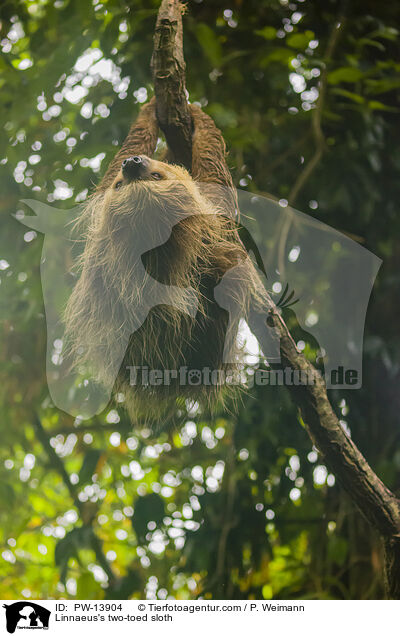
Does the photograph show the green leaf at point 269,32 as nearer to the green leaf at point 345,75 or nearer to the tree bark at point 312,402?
the green leaf at point 345,75

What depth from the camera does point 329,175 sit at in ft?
3.96

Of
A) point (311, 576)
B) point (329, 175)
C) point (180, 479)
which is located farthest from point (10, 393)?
point (329, 175)

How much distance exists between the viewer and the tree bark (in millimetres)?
887

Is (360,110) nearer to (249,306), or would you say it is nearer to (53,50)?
(249,306)

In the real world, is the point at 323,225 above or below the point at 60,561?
above

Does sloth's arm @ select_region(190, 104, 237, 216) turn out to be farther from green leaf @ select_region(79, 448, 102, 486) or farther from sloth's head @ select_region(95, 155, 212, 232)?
green leaf @ select_region(79, 448, 102, 486)

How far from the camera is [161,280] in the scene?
841mm

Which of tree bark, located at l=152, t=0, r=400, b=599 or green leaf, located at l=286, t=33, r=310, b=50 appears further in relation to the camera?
green leaf, located at l=286, t=33, r=310, b=50

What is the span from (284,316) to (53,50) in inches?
31.5

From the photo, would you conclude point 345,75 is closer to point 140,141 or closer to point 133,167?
point 140,141

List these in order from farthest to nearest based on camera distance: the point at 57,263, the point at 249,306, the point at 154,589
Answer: the point at 57,263
the point at 154,589
the point at 249,306

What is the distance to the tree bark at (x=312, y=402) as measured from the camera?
34.9 inches

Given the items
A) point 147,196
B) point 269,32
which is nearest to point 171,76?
point 147,196

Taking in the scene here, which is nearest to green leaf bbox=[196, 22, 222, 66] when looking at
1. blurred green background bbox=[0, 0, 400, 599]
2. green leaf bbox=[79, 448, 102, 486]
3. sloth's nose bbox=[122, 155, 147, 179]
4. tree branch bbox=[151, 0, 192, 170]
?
blurred green background bbox=[0, 0, 400, 599]
